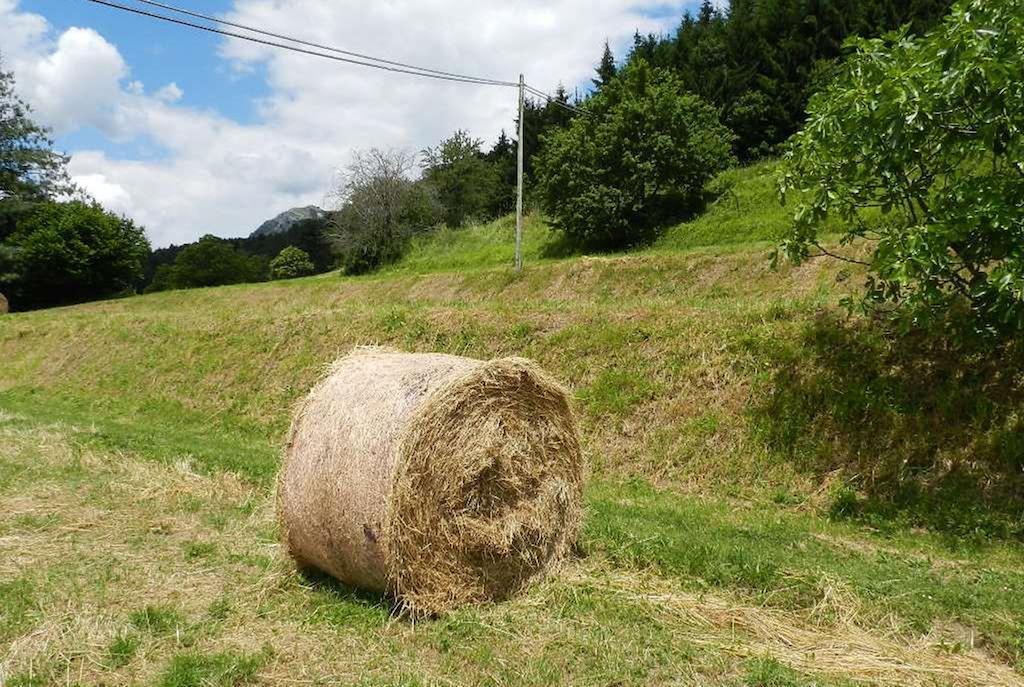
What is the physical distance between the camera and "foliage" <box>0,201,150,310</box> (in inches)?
1826

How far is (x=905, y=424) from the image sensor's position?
34.0ft

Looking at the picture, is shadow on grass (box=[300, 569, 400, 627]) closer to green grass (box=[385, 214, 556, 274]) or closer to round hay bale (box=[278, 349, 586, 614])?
round hay bale (box=[278, 349, 586, 614])

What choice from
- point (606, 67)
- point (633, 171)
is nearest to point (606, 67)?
point (606, 67)

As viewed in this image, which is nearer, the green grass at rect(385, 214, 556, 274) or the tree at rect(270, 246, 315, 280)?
the green grass at rect(385, 214, 556, 274)

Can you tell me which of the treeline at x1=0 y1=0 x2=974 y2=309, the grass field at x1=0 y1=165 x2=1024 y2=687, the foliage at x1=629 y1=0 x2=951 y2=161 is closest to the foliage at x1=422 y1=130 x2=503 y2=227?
the treeline at x1=0 y1=0 x2=974 y2=309

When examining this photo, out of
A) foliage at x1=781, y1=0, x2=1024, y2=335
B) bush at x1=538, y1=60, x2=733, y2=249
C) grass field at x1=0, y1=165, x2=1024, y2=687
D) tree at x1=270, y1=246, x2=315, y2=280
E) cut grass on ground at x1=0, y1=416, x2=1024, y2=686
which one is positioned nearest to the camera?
cut grass on ground at x1=0, y1=416, x2=1024, y2=686

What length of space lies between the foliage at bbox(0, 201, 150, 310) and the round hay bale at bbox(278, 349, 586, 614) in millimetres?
46802

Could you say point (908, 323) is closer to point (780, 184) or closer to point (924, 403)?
point (924, 403)

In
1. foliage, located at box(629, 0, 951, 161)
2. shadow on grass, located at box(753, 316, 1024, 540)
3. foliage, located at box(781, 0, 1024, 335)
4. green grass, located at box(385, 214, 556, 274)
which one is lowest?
shadow on grass, located at box(753, 316, 1024, 540)

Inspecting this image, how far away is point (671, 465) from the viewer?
37.9ft

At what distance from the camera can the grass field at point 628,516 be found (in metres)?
5.28

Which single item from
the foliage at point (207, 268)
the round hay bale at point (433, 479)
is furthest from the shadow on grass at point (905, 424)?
the foliage at point (207, 268)

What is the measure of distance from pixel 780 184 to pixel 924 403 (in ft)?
11.1

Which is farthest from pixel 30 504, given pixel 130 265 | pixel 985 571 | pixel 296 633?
pixel 130 265
